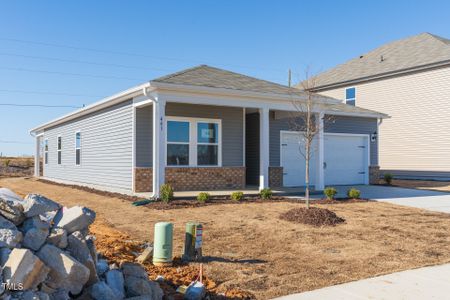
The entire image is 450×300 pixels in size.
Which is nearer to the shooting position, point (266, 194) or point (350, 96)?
point (266, 194)

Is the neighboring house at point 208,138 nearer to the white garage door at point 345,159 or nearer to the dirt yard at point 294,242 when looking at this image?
the white garage door at point 345,159

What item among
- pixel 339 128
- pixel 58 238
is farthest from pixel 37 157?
pixel 58 238

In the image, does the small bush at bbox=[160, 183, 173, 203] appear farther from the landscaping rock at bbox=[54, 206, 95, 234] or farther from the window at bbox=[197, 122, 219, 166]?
the landscaping rock at bbox=[54, 206, 95, 234]

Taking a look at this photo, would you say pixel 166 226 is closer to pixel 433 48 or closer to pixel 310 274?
pixel 310 274

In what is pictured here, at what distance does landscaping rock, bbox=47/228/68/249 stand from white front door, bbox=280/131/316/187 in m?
13.8

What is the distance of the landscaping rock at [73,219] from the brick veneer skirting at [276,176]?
13.1 m

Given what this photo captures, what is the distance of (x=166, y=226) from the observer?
568 cm

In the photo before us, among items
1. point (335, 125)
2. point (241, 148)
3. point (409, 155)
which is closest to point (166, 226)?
point (241, 148)

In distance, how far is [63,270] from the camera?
3.61 m

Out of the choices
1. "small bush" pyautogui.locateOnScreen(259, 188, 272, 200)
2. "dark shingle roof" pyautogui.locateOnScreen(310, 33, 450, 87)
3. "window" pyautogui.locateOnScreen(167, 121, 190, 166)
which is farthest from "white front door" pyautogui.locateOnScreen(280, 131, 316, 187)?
"dark shingle roof" pyautogui.locateOnScreen(310, 33, 450, 87)

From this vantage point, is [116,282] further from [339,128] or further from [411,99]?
[411,99]

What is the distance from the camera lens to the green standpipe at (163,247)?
5594 mm

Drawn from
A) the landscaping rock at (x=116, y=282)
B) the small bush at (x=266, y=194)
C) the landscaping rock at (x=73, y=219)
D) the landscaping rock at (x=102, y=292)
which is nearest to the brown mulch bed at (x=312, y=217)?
the small bush at (x=266, y=194)

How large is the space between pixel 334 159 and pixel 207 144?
6.38 m
